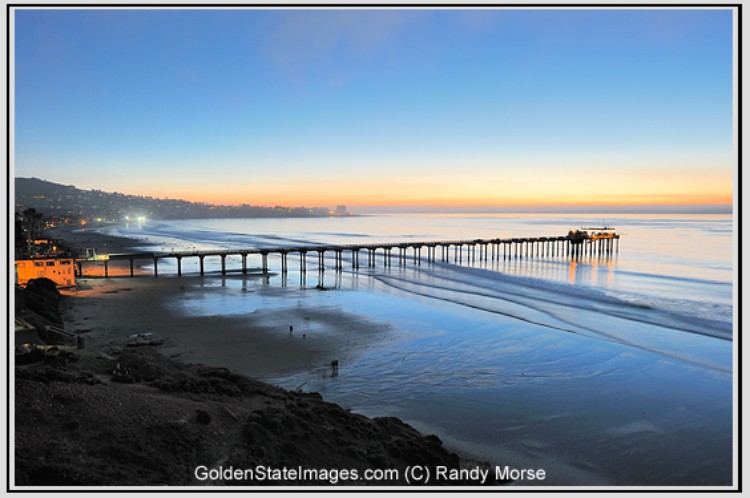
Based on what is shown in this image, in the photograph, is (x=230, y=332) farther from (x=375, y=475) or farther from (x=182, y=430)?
(x=375, y=475)

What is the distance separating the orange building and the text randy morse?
3400 centimetres

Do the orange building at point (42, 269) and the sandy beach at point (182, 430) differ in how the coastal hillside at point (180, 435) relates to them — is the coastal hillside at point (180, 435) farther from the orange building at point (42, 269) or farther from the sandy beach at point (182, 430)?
the orange building at point (42, 269)

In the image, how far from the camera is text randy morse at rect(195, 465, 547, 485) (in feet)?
29.7

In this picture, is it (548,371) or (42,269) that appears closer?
(548,371)

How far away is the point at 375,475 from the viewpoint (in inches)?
405

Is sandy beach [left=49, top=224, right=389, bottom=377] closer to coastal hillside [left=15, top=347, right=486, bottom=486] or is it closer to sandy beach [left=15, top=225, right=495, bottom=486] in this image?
sandy beach [left=15, top=225, right=495, bottom=486]

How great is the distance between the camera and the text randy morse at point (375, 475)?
29.7 feet

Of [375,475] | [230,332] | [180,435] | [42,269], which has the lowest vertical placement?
[375,475]

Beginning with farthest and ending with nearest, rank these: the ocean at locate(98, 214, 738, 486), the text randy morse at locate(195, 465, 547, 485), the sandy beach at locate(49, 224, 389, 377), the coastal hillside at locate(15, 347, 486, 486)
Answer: the sandy beach at locate(49, 224, 389, 377) < the ocean at locate(98, 214, 738, 486) < the text randy morse at locate(195, 465, 547, 485) < the coastal hillside at locate(15, 347, 486, 486)

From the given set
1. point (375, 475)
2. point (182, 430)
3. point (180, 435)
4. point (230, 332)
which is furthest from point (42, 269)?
point (375, 475)

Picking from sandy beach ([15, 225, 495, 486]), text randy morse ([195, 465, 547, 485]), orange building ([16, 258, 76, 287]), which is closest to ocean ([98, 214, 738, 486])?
text randy morse ([195, 465, 547, 485])

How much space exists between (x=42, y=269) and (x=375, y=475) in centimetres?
3573

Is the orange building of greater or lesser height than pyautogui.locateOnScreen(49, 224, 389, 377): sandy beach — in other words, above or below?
above
